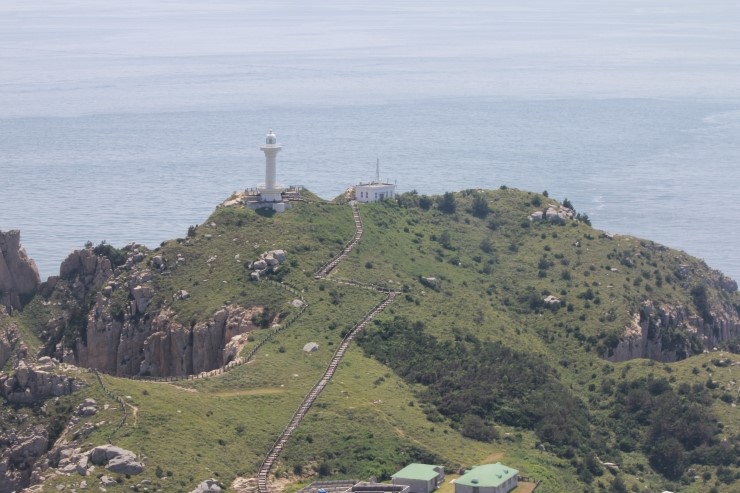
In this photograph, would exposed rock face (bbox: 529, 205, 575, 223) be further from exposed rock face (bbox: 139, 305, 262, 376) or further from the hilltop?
exposed rock face (bbox: 139, 305, 262, 376)

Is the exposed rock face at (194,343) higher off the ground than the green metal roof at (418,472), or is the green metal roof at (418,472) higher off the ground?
the exposed rock face at (194,343)

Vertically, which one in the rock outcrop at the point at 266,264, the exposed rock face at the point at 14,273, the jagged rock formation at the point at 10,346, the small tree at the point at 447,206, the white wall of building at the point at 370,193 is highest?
the white wall of building at the point at 370,193

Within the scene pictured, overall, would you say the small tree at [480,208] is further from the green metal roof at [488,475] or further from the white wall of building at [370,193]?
the green metal roof at [488,475]

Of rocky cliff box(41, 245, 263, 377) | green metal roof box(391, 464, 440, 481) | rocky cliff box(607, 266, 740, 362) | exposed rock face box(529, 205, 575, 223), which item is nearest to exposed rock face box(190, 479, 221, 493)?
green metal roof box(391, 464, 440, 481)

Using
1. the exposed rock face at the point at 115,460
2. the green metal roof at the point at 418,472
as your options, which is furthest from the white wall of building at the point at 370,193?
the exposed rock face at the point at 115,460

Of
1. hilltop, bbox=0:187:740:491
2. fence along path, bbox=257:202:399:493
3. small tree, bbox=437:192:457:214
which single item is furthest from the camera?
small tree, bbox=437:192:457:214

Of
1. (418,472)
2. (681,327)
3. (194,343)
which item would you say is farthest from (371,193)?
(418,472)

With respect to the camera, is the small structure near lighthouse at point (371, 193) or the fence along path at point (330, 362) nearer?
the fence along path at point (330, 362)
